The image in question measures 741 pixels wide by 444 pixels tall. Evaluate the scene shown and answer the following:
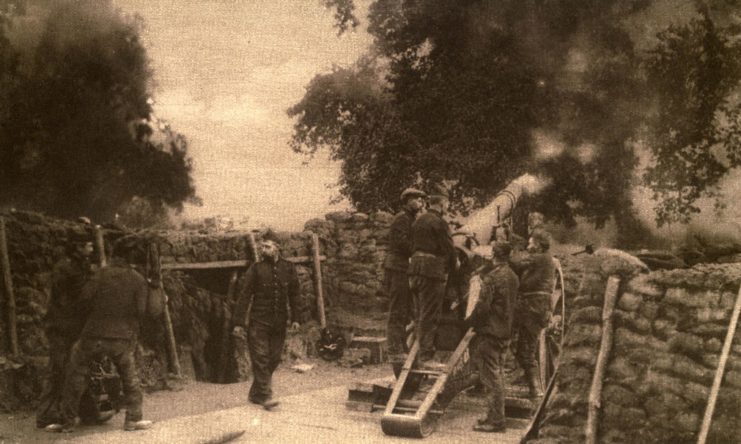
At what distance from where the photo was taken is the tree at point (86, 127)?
11328mm

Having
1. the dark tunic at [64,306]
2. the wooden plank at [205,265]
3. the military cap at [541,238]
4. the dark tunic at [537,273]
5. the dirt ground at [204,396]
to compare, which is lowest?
the dirt ground at [204,396]

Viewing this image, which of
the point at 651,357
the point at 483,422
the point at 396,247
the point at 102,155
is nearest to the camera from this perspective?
the point at 651,357

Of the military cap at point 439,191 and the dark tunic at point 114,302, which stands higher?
the military cap at point 439,191

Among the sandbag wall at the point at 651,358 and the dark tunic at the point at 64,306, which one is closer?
the sandbag wall at the point at 651,358

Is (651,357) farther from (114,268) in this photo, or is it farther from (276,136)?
(276,136)

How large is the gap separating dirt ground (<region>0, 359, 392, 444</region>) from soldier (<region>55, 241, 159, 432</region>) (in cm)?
40

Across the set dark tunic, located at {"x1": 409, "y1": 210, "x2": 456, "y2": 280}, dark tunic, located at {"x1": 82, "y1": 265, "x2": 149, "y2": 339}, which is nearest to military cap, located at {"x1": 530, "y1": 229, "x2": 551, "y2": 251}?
dark tunic, located at {"x1": 409, "y1": 210, "x2": 456, "y2": 280}

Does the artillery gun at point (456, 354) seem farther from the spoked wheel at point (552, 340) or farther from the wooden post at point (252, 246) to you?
the wooden post at point (252, 246)

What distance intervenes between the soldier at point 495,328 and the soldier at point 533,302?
868mm

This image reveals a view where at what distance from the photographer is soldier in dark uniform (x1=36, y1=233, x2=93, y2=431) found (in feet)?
23.8

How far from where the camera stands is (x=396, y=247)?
887cm

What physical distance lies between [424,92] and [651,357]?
1182 centimetres

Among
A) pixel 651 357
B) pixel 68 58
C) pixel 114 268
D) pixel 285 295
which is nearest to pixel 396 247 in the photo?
pixel 285 295

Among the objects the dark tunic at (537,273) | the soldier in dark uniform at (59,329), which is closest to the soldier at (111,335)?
the soldier in dark uniform at (59,329)
